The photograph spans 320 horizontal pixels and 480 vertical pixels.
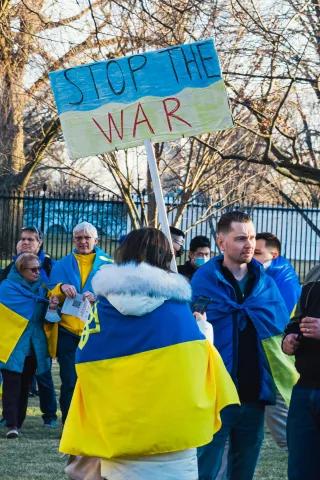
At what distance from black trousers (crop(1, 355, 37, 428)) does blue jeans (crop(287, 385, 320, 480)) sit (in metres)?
4.97

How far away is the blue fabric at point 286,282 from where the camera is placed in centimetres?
849

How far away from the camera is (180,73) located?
685 cm

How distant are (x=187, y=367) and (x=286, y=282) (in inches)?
149

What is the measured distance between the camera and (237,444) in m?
6.10

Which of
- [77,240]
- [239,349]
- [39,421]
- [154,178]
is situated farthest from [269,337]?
[39,421]

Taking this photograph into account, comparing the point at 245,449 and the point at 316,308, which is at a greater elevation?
the point at 316,308

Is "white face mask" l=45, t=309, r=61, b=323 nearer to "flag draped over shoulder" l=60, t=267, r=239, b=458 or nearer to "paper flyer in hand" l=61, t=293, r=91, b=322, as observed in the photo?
"paper flyer in hand" l=61, t=293, r=91, b=322

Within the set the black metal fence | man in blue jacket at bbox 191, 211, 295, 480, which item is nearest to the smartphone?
man in blue jacket at bbox 191, 211, 295, 480

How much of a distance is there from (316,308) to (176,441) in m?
1.12

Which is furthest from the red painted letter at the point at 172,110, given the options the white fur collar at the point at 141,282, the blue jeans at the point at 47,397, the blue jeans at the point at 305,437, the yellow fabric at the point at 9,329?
the blue jeans at the point at 47,397

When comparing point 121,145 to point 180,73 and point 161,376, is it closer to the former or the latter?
point 180,73

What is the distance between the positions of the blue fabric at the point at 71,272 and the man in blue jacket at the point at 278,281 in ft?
6.19

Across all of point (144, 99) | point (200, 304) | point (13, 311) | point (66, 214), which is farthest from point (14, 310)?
point (66, 214)

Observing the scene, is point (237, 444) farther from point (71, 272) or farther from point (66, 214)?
point (66, 214)
